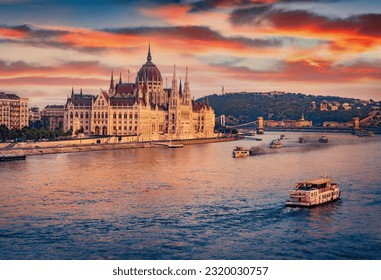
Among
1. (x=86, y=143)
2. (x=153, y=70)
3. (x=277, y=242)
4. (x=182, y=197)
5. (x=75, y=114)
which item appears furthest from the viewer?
(x=153, y=70)

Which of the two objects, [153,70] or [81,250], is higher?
[153,70]

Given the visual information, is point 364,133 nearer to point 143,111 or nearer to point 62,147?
point 62,147

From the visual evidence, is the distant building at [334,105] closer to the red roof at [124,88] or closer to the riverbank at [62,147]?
the riverbank at [62,147]

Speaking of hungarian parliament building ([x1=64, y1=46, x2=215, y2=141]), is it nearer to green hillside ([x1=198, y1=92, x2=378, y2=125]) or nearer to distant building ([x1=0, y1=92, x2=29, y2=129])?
distant building ([x1=0, y1=92, x2=29, y2=129])

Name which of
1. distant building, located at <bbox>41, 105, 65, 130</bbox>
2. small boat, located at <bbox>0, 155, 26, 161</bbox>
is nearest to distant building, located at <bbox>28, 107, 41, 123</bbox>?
distant building, located at <bbox>41, 105, 65, 130</bbox>

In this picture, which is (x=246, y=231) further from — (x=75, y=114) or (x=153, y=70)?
(x=153, y=70)

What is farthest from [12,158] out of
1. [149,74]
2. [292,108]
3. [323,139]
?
[149,74]
